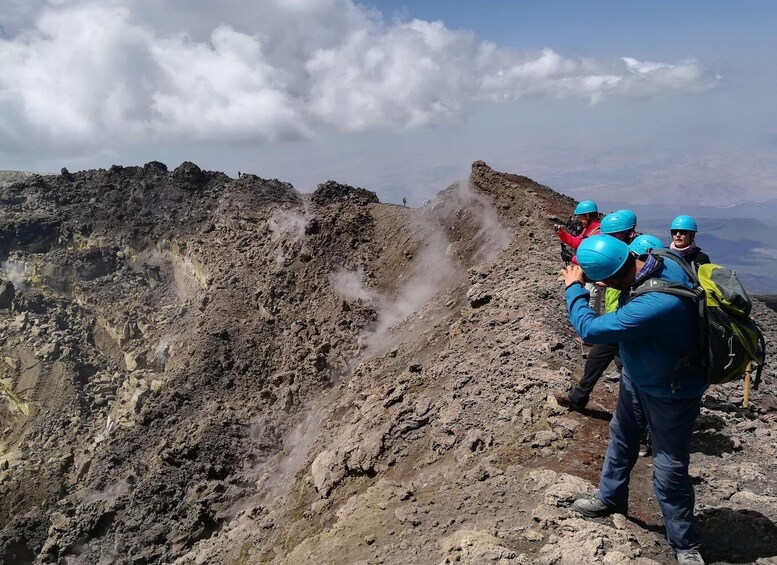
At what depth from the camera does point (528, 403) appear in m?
6.52

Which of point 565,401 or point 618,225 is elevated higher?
point 618,225

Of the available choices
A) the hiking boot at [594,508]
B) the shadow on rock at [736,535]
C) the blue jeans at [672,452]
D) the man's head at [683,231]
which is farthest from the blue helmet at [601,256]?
the man's head at [683,231]

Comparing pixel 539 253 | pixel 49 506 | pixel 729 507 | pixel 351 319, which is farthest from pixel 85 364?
pixel 729 507

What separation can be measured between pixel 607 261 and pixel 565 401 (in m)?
2.98

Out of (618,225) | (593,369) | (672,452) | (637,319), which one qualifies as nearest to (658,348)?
(637,319)

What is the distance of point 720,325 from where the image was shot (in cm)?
354

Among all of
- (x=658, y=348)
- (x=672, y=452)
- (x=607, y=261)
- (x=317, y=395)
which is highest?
(x=607, y=261)

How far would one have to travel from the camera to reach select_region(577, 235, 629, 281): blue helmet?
12.0 ft

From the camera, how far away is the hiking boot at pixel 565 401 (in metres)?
6.06

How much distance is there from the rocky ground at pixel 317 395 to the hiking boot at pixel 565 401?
4.0 inches

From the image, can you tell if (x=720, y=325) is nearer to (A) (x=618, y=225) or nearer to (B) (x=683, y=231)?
(A) (x=618, y=225)

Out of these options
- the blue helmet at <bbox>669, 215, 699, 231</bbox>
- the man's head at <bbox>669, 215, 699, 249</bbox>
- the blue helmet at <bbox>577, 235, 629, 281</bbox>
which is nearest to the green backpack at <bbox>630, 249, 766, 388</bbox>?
the blue helmet at <bbox>577, 235, 629, 281</bbox>

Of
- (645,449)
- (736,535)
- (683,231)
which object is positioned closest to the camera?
(736,535)

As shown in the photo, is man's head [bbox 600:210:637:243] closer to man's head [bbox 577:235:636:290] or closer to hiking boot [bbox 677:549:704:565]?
man's head [bbox 577:235:636:290]
